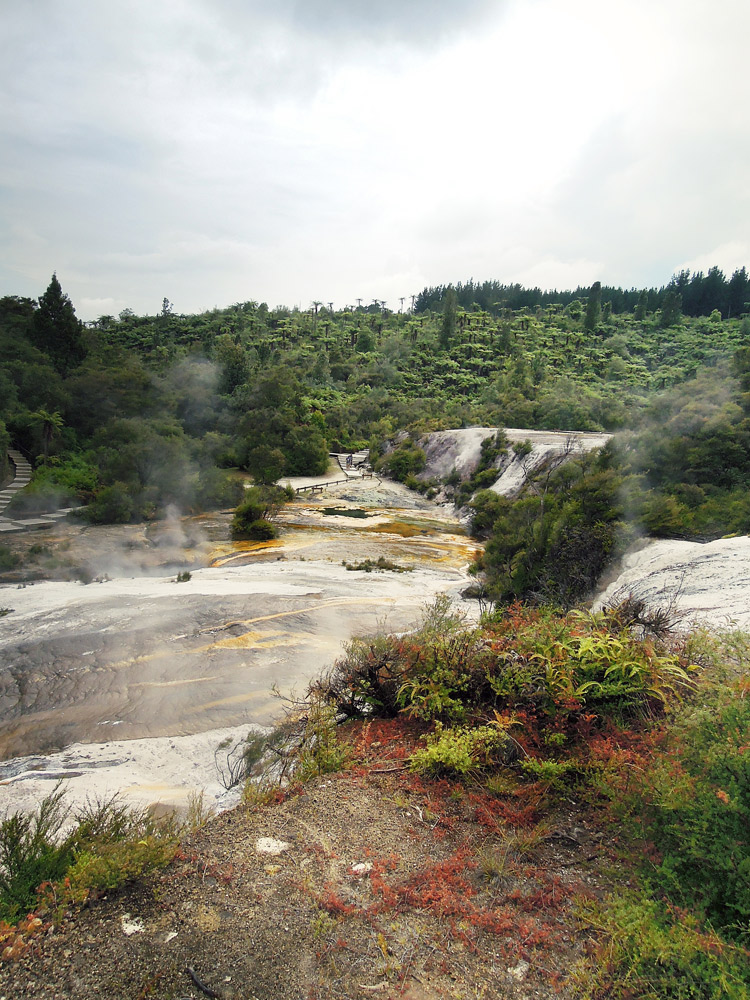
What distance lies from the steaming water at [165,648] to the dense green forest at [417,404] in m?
4.01

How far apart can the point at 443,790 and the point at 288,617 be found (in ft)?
25.6

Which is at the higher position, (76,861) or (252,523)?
(76,861)

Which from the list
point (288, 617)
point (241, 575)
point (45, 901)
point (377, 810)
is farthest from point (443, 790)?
point (241, 575)

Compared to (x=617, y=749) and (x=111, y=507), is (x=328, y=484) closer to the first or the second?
(x=111, y=507)

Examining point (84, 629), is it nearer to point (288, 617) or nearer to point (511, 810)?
point (288, 617)

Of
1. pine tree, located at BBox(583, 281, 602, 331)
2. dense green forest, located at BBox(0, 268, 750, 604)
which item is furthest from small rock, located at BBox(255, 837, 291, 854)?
pine tree, located at BBox(583, 281, 602, 331)

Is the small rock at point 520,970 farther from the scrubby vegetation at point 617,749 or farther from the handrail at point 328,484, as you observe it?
the handrail at point 328,484

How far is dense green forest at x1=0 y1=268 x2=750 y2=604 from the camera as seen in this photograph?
1311 centimetres

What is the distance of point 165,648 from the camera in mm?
9727

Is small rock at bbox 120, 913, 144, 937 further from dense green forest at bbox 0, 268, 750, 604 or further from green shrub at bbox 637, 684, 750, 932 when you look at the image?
dense green forest at bbox 0, 268, 750, 604

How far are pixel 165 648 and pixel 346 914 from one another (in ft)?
25.9

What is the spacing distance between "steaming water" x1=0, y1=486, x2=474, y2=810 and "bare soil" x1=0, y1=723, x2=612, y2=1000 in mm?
2572

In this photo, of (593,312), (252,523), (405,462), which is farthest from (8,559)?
(593,312)

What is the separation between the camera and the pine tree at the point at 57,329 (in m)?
35.8
